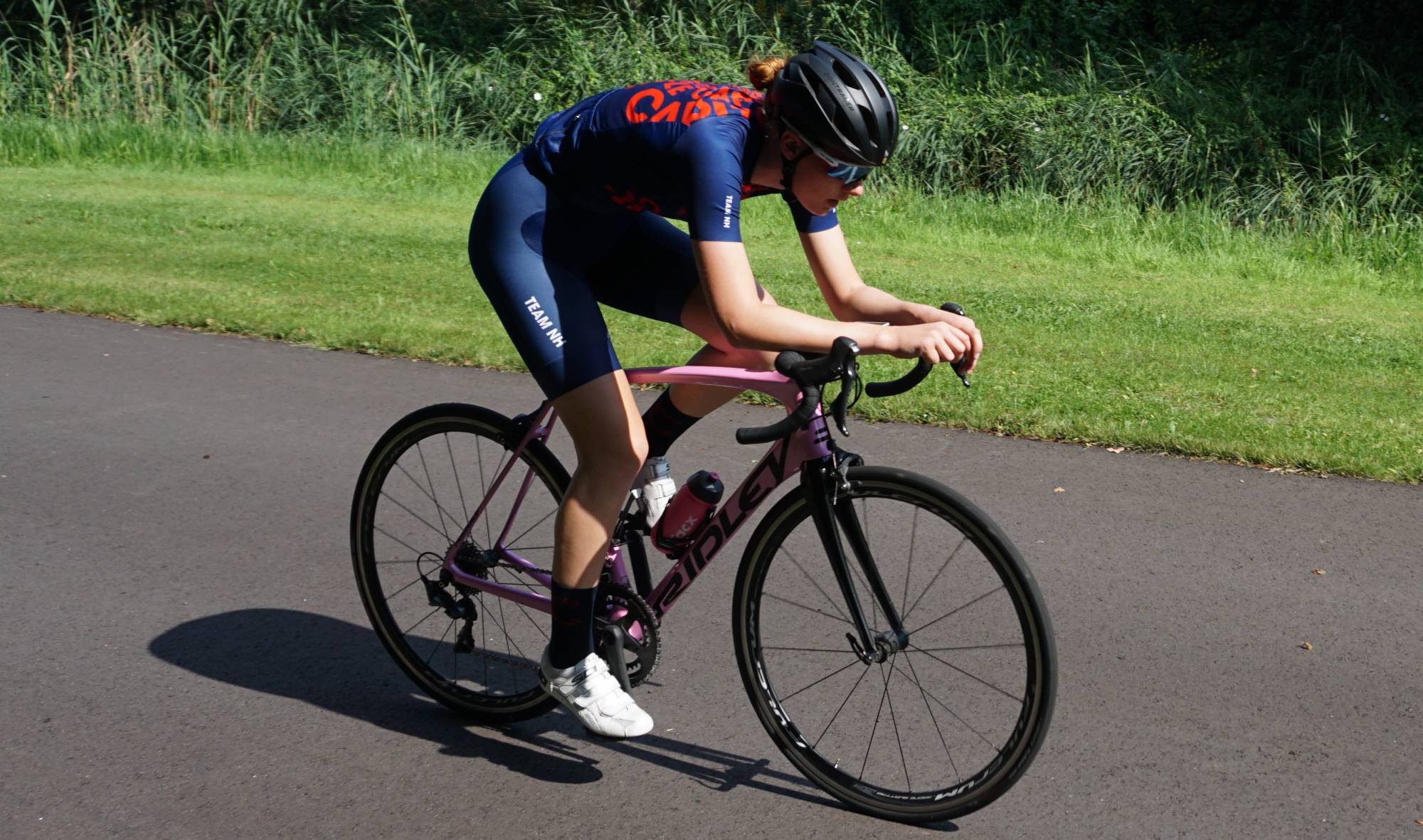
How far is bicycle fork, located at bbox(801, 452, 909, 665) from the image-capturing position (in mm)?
3561

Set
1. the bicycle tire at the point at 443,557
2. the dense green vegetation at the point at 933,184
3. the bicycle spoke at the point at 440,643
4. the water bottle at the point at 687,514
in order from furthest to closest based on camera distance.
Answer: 1. the dense green vegetation at the point at 933,184
2. the bicycle spoke at the point at 440,643
3. the bicycle tire at the point at 443,557
4. the water bottle at the point at 687,514

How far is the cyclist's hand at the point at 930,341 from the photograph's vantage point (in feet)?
10.2

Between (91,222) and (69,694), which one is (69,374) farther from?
(91,222)

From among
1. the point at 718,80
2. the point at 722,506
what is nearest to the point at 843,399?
the point at 722,506

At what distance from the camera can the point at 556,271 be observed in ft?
12.4

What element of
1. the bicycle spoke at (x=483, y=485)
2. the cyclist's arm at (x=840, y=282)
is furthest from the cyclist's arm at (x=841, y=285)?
the bicycle spoke at (x=483, y=485)

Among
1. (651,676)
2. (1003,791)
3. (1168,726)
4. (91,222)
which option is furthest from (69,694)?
(91,222)

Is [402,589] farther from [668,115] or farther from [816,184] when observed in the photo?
[816,184]

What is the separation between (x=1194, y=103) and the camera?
1545cm

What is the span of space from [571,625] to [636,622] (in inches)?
8.3

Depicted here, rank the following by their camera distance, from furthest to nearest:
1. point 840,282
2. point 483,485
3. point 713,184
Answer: point 483,485 → point 840,282 → point 713,184

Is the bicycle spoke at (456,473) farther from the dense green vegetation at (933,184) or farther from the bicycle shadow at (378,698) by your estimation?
the dense green vegetation at (933,184)

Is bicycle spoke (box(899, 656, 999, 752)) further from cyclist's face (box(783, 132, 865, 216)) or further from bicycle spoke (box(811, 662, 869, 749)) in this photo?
Answer: cyclist's face (box(783, 132, 865, 216))

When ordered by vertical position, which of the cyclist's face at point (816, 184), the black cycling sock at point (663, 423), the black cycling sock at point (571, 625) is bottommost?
the black cycling sock at point (571, 625)
